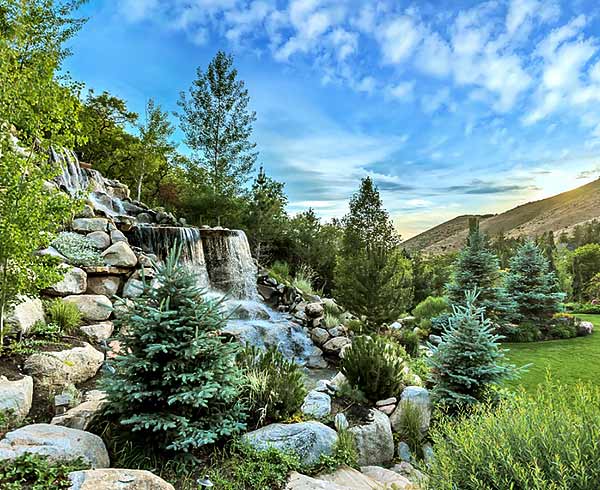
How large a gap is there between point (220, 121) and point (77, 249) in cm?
1238

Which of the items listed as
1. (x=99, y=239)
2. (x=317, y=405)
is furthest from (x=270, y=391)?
(x=99, y=239)

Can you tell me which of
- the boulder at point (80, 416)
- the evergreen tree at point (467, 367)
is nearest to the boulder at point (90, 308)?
the boulder at point (80, 416)

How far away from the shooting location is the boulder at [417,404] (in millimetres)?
4285

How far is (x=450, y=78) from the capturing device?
25.2ft

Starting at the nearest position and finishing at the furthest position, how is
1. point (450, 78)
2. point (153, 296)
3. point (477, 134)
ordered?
1. point (153, 296)
2. point (450, 78)
3. point (477, 134)

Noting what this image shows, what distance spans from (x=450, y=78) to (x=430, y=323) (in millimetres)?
6792

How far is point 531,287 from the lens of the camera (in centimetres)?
1085

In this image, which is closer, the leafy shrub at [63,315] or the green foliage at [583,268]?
the leafy shrub at [63,315]

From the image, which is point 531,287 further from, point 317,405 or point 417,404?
point 317,405

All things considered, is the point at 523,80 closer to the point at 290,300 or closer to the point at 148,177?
the point at 290,300

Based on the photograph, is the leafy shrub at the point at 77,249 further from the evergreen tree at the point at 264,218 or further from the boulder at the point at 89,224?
the evergreen tree at the point at 264,218

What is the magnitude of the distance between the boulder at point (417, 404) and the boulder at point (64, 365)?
13.3 ft

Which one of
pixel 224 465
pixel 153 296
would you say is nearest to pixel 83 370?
pixel 153 296

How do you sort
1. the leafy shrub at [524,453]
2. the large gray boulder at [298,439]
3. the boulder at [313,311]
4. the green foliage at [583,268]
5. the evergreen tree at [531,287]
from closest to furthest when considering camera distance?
the leafy shrub at [524,453], the large gray boulder at [298,439], the boulder at [313,311], the evergreen tree at [531,287], the green foliage at [583,268]
